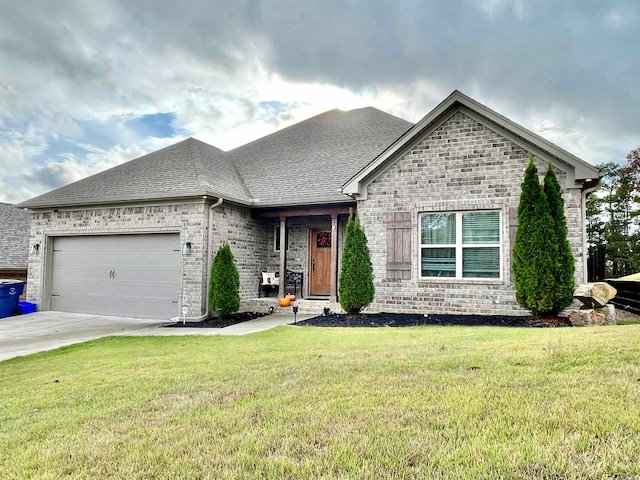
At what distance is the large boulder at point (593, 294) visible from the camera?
28.5 ft

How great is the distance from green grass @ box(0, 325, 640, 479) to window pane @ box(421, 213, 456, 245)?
512 centimetres

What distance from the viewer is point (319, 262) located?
13570mm

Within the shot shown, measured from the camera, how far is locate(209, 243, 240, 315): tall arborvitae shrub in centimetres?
1110

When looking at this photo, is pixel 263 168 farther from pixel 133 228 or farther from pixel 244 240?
pixel 133 228

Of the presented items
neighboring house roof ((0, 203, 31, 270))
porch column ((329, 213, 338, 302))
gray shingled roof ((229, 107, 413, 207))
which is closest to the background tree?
gray shingled roof ((229, 107, 413, 207))

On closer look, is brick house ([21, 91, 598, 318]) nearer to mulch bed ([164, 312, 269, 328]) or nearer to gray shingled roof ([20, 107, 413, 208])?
gray shingled roof ([20, 107, 413, 208])

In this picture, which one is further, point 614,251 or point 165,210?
point 614,251

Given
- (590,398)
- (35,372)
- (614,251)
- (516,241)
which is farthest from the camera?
(614,251)

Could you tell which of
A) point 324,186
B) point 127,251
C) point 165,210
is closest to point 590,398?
point 324,186

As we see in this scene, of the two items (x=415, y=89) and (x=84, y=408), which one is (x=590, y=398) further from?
(x=415, y=89)

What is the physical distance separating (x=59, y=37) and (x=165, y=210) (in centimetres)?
509

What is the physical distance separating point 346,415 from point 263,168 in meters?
13.1

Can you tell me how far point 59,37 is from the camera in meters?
10.8

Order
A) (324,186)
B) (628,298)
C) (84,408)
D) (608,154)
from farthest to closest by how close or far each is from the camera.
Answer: (608,154), (324,186), (628,298), (84,408)
